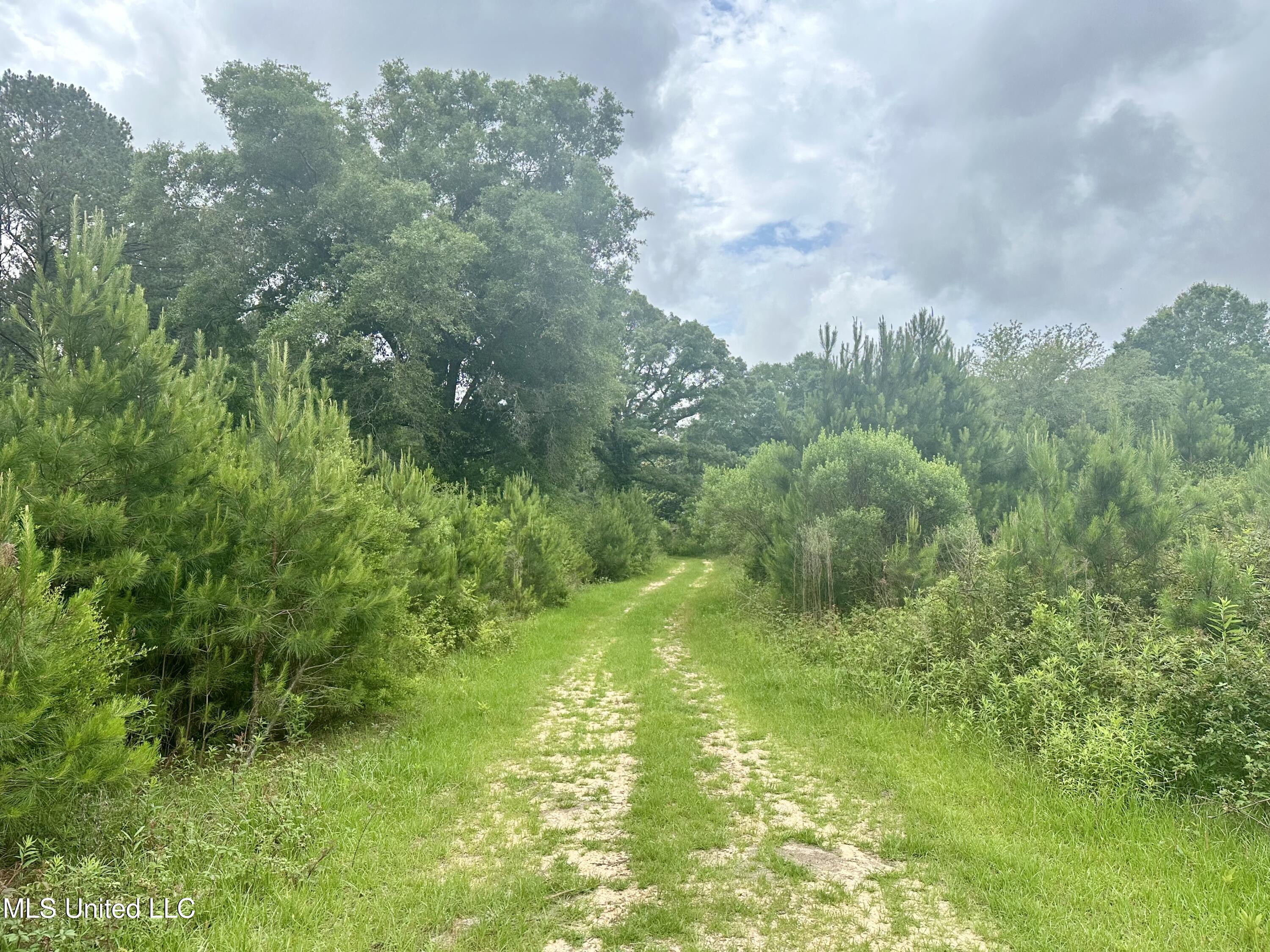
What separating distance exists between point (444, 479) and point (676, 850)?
1692 cm

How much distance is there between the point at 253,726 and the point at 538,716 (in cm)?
323

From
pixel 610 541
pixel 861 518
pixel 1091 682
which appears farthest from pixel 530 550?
pixel 1091 682

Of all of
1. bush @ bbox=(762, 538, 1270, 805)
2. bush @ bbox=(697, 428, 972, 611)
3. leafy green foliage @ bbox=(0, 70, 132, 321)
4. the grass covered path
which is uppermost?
leafy green foliage @ bbox=(0, 70, 132, 321)

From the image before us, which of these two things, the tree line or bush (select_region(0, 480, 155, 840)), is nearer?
bush (select_region(0, 480, 155, 840))

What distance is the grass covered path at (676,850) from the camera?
11.0ft

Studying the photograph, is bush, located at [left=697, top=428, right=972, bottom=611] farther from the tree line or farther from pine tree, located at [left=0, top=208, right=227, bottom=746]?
pine tree, located at [left=0, top=208, right=227, bottom=746]

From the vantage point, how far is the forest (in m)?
4.87

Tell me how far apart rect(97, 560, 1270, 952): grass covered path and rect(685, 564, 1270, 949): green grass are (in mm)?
Answer: 17

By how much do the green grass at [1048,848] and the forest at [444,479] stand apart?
0.34m

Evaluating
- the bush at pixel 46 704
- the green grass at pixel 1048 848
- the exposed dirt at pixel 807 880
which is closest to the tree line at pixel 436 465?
the bush at pixel 46 704

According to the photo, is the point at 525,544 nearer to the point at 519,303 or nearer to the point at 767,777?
the point at 519,303

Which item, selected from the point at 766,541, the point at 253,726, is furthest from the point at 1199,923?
the point at 766,541

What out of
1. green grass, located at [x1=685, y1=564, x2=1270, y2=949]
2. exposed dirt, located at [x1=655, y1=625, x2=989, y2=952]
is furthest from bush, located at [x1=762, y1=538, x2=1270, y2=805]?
exposed dirt, located at [x1=655, y1=625, x2=989, y2=952]

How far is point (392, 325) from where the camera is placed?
16.7 metres
